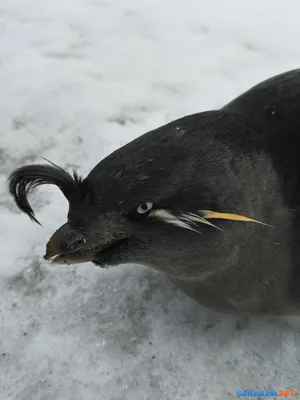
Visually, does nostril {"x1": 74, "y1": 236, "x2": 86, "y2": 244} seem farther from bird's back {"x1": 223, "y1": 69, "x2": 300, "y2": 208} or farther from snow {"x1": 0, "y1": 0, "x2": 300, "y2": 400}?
bird's back {"x1": 223, "y1": 69, "x2": 300, "y2": 208}

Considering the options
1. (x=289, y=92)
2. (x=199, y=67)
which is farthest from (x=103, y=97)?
(x=289, y=92)

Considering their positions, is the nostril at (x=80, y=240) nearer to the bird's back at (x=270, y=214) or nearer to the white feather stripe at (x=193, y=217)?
the white feather stripe at (x=193, y=217)

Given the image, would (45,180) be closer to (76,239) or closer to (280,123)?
(76,239)

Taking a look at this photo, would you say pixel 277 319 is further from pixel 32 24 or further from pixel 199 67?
pixel 32 24

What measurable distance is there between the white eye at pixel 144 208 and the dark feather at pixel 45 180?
0.29 metres

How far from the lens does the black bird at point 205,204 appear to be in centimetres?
245

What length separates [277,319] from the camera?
10.7 ft

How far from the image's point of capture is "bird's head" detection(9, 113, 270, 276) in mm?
2430

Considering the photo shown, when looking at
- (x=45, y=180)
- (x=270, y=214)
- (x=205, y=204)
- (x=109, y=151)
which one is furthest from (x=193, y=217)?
(x=109, y=151)

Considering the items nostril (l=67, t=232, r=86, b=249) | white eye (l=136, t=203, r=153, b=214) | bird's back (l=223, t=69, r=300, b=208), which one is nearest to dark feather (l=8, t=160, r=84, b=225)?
nostril (l=67, t=232, r=86, b=249)

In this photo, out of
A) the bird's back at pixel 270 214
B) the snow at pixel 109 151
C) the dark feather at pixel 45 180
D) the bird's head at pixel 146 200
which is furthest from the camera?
the snow at pixel 109 151

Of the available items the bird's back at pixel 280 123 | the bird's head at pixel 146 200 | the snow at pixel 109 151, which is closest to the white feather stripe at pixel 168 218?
the bird's head at pixel 146 200

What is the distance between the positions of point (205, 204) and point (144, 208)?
0.92 feet

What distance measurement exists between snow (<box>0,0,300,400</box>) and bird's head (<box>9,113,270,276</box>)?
69cm
